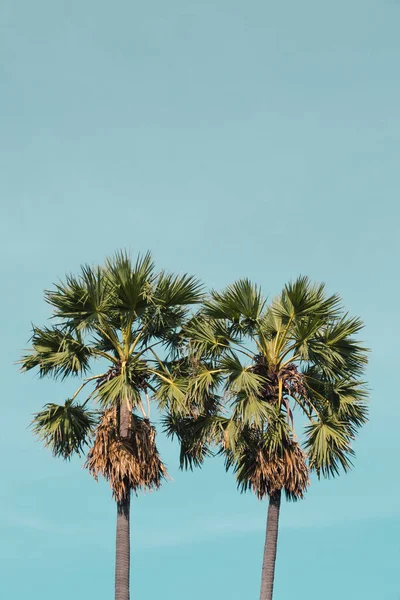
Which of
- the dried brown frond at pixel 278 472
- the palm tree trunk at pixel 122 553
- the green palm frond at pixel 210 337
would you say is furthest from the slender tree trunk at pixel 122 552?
the green palm frond at pixel 210 337

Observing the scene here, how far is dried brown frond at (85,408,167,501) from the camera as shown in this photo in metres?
30.3

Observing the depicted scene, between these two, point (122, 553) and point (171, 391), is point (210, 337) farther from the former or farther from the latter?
point (122, 553)

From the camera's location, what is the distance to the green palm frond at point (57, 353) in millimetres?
31719

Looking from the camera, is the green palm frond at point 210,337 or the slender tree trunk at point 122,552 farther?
the green palm frond at point 210,337

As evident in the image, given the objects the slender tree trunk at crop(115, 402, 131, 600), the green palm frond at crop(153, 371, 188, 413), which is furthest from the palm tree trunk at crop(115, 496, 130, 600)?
the green palm frond at crop(153, 371, 188, 413)

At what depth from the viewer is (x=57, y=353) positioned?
3180 cm

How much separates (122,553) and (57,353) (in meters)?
5.90

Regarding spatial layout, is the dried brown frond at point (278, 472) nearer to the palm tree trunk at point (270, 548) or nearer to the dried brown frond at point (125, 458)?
the palm tree trunk at point (270, 548)

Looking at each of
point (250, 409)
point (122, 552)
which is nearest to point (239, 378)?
point (250, 409)

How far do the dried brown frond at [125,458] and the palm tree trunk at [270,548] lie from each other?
310 cm

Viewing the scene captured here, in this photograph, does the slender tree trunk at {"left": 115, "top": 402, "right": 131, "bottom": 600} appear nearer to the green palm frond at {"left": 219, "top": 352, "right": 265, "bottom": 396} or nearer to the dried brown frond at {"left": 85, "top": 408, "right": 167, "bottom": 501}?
the dried brown frond at {"left": 85, "top": 408, "right": 167, "bottom": 501}

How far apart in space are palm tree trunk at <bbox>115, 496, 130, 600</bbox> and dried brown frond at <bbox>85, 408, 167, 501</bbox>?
346 millimetres

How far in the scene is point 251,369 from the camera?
104 ft

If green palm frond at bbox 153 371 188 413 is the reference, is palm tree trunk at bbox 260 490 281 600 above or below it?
below
